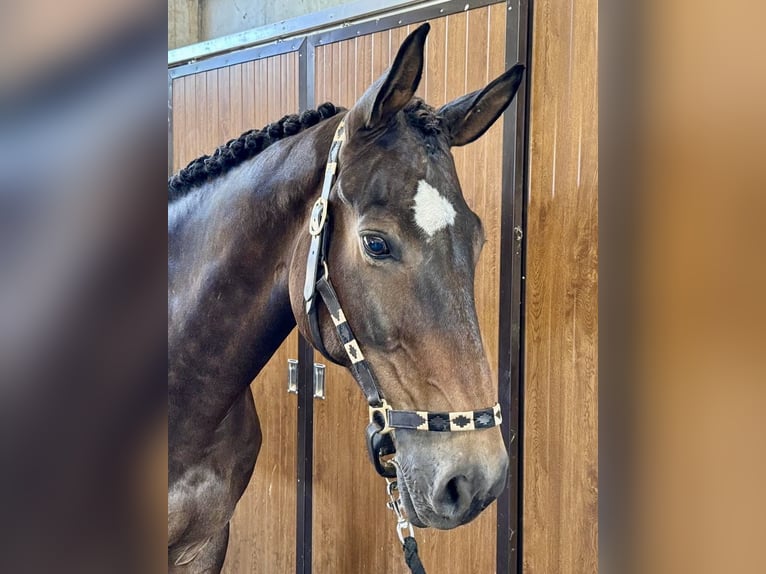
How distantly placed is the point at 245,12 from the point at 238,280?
166 cm

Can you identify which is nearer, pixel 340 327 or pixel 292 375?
pixel 340 327

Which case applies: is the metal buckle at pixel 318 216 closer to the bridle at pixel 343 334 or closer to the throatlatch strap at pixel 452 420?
the bridle at pixel 343 334

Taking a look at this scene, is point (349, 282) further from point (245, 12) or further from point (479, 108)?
point (245, 12)

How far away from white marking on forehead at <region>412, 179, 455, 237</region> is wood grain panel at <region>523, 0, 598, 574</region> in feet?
1.94

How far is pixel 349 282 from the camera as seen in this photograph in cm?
76

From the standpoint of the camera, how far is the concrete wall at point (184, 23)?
7.34ft

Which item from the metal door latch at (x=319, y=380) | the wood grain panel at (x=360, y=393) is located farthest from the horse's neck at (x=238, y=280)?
the metal door latch at (x=319, y=380)

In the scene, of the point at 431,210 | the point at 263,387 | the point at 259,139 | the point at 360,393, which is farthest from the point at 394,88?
the point at 263,387

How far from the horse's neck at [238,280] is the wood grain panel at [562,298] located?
621mm

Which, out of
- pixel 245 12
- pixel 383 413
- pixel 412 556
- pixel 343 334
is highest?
pixel 245 12
